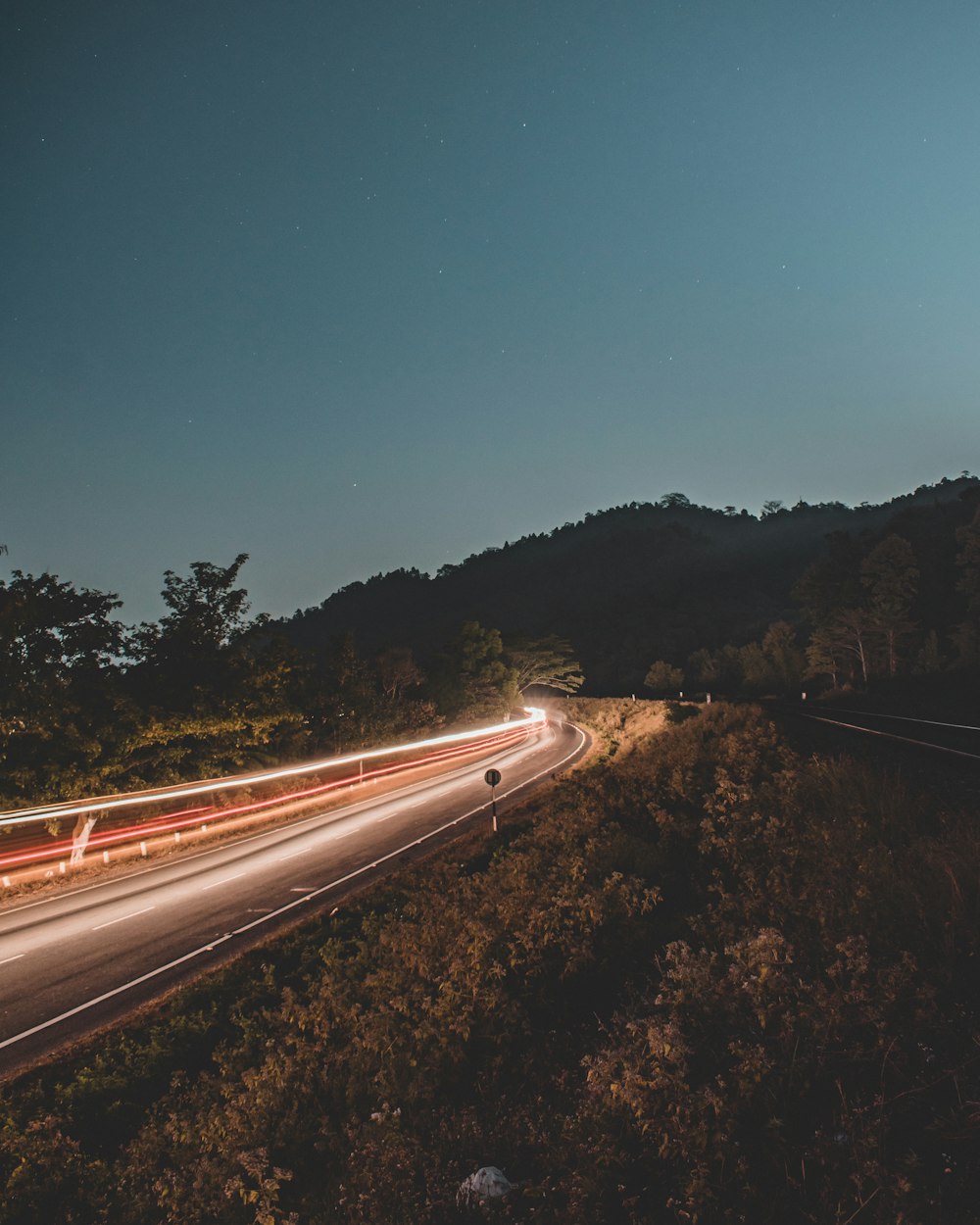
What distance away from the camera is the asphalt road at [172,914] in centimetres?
1138

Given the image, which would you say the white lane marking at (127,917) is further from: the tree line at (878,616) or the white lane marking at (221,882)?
the tree line at (878,616)

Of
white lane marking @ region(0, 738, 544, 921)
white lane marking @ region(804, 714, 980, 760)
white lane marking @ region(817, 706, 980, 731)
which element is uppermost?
white lane marking @ region(804, 714, 980, 760)

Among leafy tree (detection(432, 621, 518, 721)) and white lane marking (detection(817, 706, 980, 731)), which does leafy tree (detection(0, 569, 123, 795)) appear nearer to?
white lane marking (detection(817, 706, 980, 731))

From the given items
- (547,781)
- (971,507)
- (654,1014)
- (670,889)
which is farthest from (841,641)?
(971,507)

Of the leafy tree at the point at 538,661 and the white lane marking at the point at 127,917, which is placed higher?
the leafy tree at the point at 538,661

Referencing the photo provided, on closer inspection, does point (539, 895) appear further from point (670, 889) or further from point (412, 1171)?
point (412, 1171)

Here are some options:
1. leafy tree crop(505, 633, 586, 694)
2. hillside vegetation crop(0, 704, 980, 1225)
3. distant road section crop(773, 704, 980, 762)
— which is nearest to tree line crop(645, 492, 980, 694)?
leafy tree crop(505, 633, 586, 694)

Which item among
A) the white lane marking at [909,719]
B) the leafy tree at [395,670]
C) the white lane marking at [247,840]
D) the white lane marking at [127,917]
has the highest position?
the leafy tree at [395,670]

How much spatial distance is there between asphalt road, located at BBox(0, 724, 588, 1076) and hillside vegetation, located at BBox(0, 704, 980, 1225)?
1.53 meters

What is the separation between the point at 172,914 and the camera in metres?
15.5

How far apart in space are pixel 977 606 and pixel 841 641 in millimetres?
11724

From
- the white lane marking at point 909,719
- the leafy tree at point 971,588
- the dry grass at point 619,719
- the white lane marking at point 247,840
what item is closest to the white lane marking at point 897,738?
the white lane marking at point 909,719

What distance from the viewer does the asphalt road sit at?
37.3 ft

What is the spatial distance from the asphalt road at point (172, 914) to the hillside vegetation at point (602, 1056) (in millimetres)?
1533
